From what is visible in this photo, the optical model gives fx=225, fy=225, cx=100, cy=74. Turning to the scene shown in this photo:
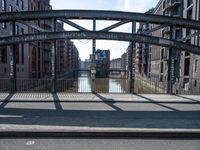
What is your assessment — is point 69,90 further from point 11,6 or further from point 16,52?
point 11,6

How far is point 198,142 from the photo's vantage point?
20.0ft

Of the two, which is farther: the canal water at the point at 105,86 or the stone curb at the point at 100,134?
the canal water at the point at 105,86

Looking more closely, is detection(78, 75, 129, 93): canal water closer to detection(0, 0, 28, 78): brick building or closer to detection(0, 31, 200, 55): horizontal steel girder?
detection(0, 31, 200, 55): horizontal steel girder

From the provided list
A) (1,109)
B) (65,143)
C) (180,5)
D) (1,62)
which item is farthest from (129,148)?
(180,5)

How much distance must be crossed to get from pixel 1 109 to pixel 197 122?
8478 millimetres

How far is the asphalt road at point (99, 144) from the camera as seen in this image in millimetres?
5590

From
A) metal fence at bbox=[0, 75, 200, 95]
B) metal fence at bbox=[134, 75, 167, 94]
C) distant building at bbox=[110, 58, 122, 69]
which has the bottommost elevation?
metal fence at bbox=[134, 75, 167, 94]

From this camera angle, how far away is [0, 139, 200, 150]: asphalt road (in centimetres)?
559

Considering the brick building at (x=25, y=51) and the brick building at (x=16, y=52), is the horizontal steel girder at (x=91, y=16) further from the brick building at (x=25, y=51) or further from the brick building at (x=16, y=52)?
the brick building at (x=16, y=52)

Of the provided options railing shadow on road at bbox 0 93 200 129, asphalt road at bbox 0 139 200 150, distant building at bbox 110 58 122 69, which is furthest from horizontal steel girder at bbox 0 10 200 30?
distant building at bbox 110 58 122 69

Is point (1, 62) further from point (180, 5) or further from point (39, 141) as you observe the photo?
point (180, 5)

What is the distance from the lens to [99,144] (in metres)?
5.84

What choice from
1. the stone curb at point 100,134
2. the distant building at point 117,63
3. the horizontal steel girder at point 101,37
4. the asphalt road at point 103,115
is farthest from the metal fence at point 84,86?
the distant building at point 117,63

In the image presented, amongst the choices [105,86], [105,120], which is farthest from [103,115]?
[105,86]
